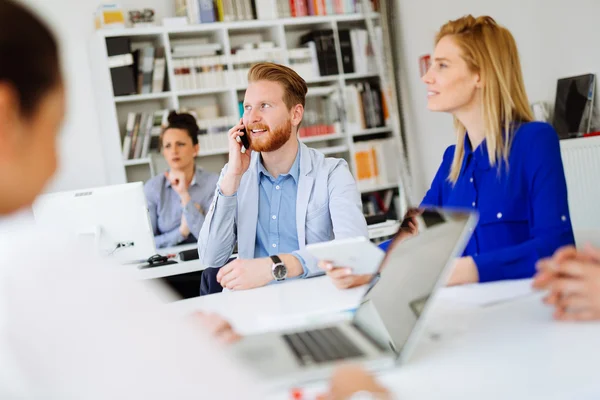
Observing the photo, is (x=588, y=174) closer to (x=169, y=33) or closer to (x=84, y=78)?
(x=169, y=33)

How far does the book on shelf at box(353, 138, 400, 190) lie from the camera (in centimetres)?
575

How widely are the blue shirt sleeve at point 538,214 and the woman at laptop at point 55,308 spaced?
113 cm

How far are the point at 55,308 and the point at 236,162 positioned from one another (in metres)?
1.98

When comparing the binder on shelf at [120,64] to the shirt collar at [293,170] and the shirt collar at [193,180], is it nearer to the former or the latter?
the shirt collar at [193,180]

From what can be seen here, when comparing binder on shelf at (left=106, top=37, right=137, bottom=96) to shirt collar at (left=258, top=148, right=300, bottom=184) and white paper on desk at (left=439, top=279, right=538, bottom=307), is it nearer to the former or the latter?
shirt collar at (left=258, top=148, right=300, bottom=184)

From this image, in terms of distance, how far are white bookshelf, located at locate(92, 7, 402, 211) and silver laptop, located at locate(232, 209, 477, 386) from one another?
4109 millimetres

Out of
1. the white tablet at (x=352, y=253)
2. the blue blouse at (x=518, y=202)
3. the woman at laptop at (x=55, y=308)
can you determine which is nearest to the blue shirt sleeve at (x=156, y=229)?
the blue blouse at (x=518, y=202)

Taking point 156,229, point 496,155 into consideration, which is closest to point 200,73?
point 156,229

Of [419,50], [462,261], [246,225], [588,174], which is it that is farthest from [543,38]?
[462,261]

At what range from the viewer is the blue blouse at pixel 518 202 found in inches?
70.1

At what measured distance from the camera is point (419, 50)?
566 centimetres

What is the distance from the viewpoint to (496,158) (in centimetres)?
205

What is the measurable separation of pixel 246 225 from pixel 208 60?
2991mm

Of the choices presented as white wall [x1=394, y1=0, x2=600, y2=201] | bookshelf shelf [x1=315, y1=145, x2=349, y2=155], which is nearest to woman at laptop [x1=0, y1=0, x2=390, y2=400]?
white wall [x1=394, y1=0, x2=600, y2=201]
